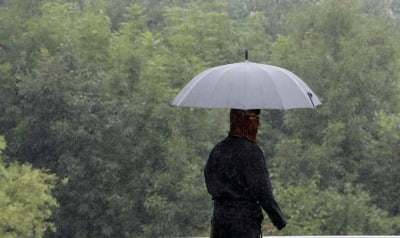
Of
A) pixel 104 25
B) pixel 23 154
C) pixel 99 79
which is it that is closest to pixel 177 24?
pixel 104 25

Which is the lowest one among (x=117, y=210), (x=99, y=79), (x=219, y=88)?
(x=117, y=210)

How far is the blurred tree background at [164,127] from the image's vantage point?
21.9 meters

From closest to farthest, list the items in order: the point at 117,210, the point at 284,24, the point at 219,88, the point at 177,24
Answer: the point at 219,88 → the point at 117,210 → the point at 177,24 → the point at 284,24

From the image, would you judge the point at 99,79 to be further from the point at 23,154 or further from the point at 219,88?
the point at 219,88

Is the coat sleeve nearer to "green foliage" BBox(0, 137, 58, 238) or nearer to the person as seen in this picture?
the person

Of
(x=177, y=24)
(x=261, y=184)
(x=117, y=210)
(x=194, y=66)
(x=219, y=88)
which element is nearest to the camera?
(x=261, y=184)

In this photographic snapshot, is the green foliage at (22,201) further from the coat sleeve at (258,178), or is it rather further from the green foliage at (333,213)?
the coat sleeve at (258,178)

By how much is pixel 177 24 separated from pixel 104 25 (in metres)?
3.36

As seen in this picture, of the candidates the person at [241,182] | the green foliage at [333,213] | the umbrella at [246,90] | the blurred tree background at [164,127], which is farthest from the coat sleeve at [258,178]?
the green foliage at [333,213]

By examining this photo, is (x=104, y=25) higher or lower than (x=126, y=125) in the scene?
higher

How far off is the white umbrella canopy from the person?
0.20 feet

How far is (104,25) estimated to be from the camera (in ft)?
84.2

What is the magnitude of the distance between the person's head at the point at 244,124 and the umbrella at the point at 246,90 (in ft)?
0.12

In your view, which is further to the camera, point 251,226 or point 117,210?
point 117,210
